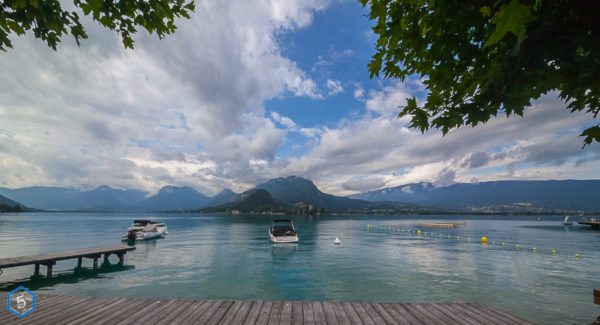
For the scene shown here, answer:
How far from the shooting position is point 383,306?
7.52 metres

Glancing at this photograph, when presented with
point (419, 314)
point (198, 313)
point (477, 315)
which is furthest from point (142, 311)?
point (477, 315)

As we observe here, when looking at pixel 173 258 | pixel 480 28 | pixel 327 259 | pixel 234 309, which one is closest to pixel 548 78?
pixel 480 28

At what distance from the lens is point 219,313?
690 centimetres

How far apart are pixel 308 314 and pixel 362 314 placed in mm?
1512

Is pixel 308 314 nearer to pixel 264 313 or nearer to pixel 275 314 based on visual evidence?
pixel 275 314

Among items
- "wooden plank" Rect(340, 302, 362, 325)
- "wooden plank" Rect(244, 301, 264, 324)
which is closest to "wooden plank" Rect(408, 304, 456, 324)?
"wooden plank" Rect(340, 302, 362, 325)

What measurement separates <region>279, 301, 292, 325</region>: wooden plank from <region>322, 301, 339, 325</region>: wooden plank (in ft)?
3.30

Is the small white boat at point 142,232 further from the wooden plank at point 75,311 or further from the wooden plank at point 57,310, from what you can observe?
the wooden plank at point 75,311

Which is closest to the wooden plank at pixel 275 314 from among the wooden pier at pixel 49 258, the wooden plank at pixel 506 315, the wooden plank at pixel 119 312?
the wooden plank at pixel 119 312

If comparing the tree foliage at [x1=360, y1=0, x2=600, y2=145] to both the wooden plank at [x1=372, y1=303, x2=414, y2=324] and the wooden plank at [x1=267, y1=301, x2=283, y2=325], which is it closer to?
the wooden plank at [x1=372, y1=303, x2=414, y2=324]

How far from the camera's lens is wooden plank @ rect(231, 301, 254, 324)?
643cm

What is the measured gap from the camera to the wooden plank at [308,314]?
21.2 feet

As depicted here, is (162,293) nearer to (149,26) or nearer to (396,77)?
(149,26)

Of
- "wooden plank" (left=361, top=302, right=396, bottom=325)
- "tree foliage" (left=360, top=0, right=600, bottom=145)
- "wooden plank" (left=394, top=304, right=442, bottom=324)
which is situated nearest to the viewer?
"tree foliage" (left=360, top=0, right=600, bottom=145)
